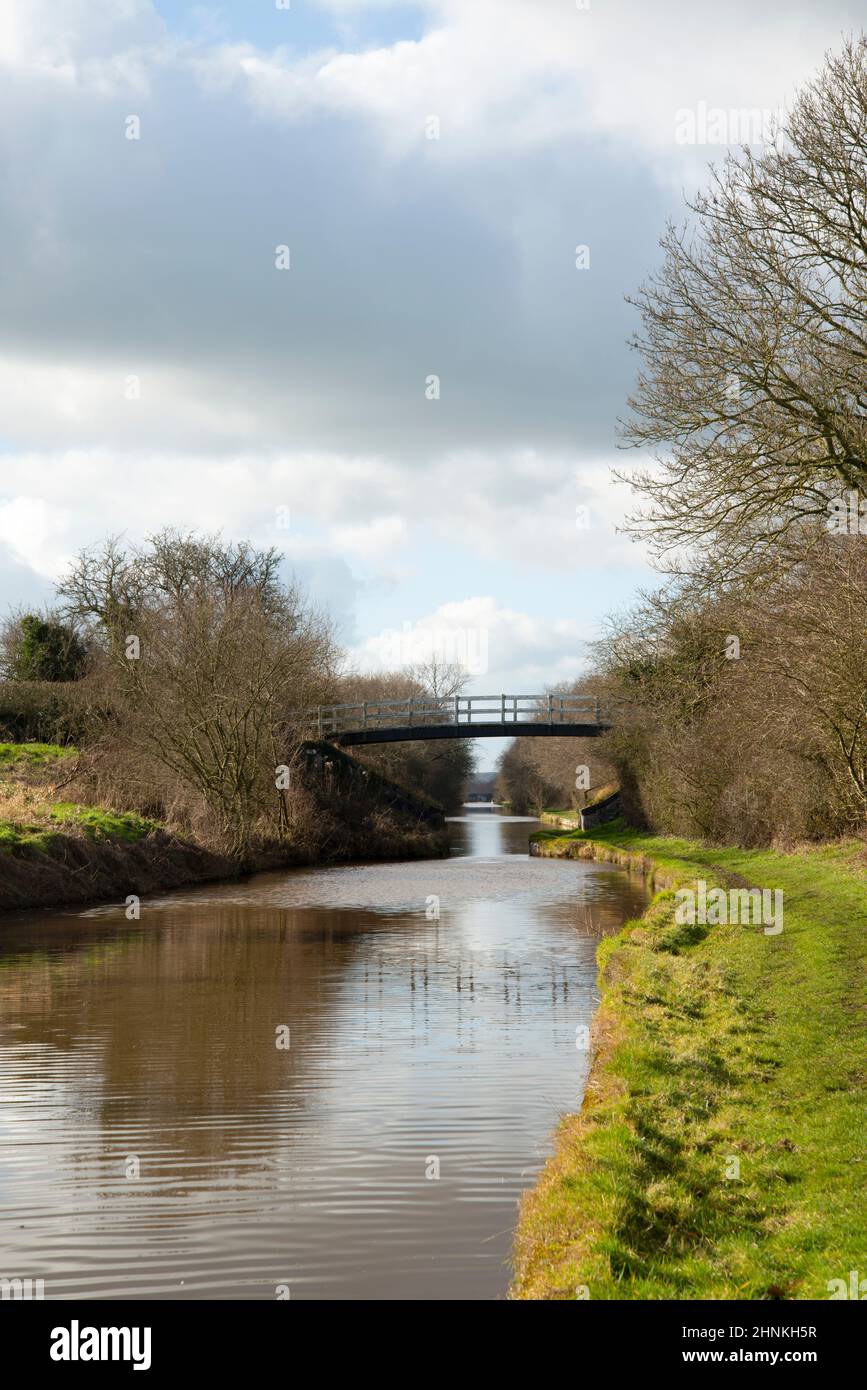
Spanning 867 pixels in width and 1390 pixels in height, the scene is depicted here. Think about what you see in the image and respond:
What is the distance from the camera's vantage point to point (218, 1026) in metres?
12.2

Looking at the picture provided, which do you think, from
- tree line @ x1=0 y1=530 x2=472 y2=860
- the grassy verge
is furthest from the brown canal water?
tree line @ x1=0 y1=530 x2=472 y2=860

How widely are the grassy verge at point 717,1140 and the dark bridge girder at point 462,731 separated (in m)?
32.7

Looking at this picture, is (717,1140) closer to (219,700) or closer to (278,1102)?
(278,1102)

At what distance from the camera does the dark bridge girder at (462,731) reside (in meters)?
46.2

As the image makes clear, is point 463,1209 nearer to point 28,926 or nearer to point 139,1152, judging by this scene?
point 139,1152

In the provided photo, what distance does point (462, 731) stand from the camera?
47375 mm

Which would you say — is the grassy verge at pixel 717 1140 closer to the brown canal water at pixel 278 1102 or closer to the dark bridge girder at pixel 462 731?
the brown canal water at pixel 278 1102

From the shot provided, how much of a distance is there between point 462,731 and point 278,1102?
38314 millimetres

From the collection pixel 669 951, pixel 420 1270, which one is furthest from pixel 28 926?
pixel 420 1270

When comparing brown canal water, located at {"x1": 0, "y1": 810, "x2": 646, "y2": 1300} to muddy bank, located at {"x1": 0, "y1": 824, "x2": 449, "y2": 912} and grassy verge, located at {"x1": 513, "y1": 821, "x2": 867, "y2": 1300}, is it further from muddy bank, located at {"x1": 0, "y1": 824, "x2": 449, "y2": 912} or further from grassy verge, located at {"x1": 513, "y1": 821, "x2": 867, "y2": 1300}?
muddy bank, located at {"x1": 0, "y1": 824, "x2": 449, "y2": 912}

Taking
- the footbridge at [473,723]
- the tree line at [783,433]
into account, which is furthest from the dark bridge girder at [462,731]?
the tree line at [783,433]

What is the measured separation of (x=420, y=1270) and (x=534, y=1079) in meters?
4.16

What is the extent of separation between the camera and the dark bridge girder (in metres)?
46.2

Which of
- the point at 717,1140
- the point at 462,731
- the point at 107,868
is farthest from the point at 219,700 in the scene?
the point at 717,1140
